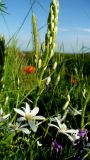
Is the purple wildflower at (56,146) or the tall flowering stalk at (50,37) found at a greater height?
the tall flowering stalk at (50,37)

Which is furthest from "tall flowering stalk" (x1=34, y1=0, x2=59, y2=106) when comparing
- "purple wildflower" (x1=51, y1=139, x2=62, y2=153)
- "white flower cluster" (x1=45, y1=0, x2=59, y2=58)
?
"purple wildflower" (x1=51, y1=139, x2=62, y2=153)

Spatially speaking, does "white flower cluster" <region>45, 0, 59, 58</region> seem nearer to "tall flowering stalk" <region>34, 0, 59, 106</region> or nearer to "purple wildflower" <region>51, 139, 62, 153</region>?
"tall flowering stalk" <region>34, 0, 59, 106</region>

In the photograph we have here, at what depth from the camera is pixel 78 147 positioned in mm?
2812

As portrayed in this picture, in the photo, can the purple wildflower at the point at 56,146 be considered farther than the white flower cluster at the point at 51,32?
Yes

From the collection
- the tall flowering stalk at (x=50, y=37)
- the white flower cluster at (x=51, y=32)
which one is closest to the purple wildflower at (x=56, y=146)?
the tall flowering stalk at (x=50, y=37)

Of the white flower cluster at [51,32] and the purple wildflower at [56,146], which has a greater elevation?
the white flower cluster at [51,32]

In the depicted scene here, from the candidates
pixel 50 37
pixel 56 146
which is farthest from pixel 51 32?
pixel 56 146

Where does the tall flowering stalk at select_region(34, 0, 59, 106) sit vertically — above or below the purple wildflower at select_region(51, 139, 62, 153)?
above

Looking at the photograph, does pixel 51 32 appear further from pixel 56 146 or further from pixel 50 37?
pixel 56 146

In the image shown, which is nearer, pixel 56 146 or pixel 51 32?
pixel 51 32

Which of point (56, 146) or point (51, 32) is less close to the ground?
point (51, 32)

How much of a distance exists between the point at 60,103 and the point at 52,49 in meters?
1.98

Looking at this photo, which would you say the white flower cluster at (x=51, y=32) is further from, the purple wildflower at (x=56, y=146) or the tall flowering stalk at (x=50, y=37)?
the purple wildflower at (x=56, y=146)

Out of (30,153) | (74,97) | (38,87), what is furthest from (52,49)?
(74,97)
